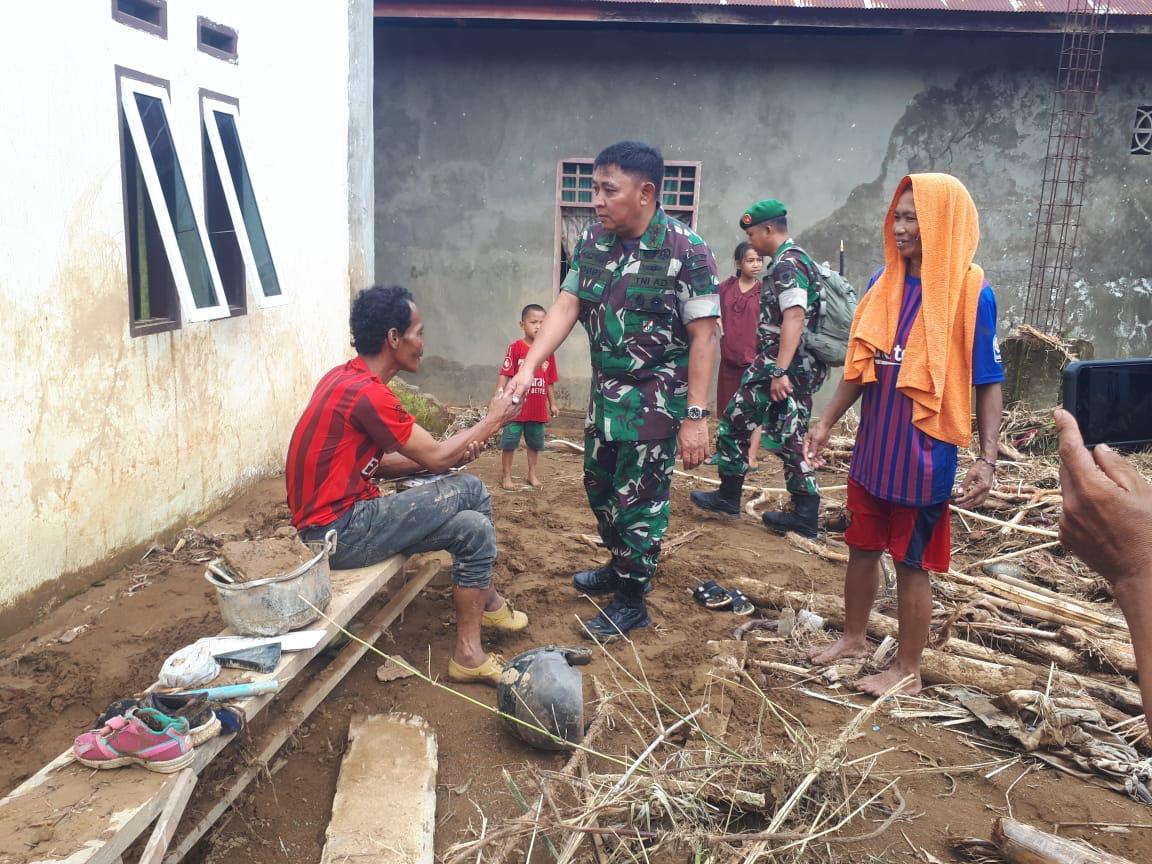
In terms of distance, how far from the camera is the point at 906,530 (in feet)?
11.1

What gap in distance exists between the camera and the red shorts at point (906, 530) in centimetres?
337

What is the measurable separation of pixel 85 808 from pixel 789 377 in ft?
15.2

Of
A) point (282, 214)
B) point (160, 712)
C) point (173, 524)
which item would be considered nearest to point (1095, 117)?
point (282, 214)

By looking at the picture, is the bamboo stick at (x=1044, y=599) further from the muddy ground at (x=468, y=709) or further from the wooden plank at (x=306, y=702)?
the wooden plank at (x=306, y=702)

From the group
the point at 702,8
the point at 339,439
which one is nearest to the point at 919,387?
the point at 339,439

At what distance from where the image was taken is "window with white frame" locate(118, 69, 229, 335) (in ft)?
15.3

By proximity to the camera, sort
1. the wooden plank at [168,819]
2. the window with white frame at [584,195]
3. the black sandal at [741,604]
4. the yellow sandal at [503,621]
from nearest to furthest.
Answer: the wooden plank at [168,819], the yellow sandal at [503,621], the black sandal at [741,604], the window with white frame at [584,195]

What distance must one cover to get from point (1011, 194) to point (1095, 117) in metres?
1.12

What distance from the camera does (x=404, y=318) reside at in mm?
3555

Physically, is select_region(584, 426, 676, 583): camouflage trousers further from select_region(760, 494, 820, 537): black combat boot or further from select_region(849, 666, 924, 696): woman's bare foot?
select_region(760, 494, 820, 537): black combat boot

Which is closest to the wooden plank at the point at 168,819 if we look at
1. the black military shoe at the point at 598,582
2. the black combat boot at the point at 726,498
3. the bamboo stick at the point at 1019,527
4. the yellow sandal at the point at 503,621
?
the yellow sandal at the point at 503,621

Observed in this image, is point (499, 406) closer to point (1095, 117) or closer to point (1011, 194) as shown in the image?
point (1011, 194)

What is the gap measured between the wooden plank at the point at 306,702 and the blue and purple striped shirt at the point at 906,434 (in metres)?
2.08

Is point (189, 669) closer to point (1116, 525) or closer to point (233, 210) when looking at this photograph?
point (1116, 525)
